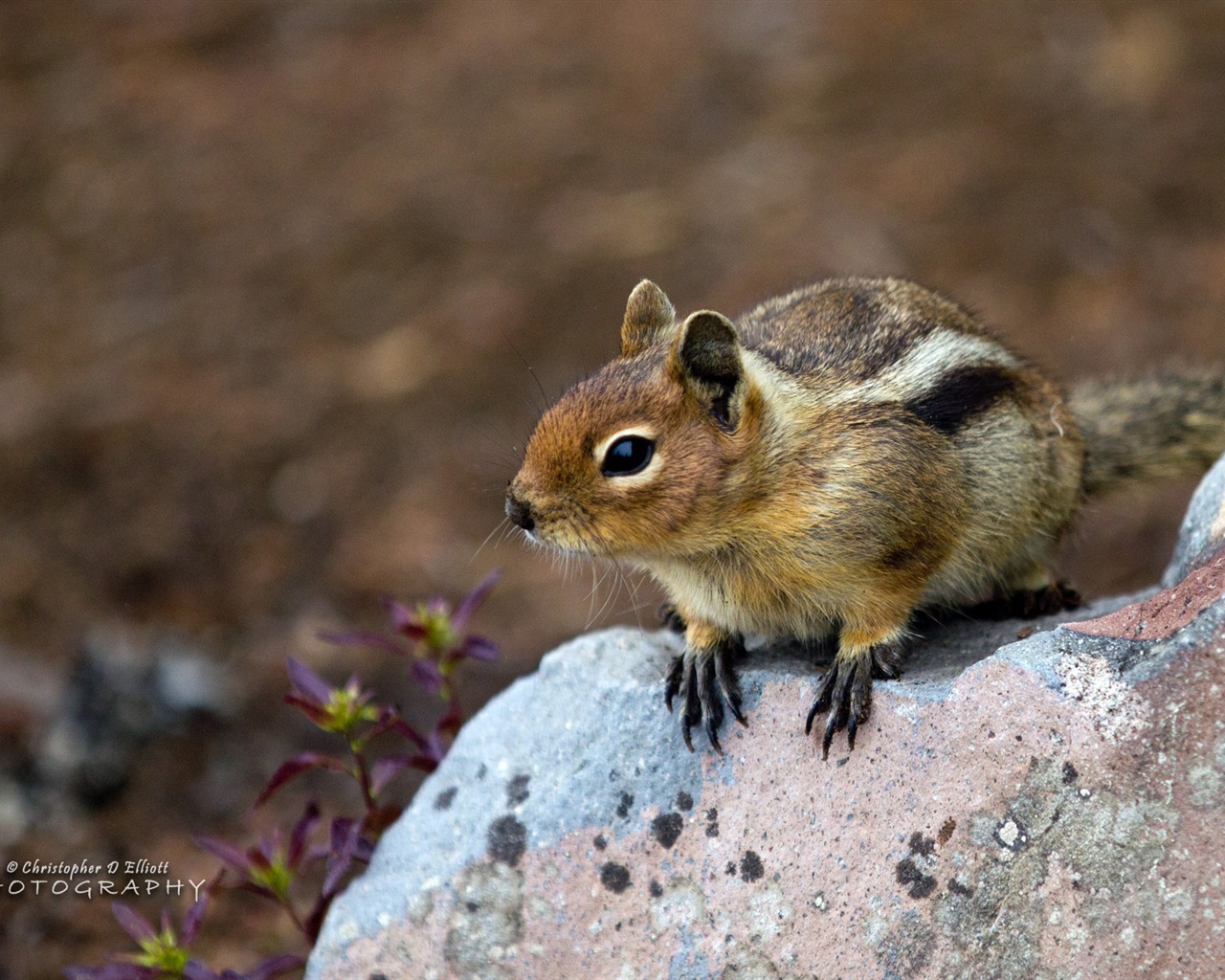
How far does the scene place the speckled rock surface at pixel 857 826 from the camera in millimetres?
2590

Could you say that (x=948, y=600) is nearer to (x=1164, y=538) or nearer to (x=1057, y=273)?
(x=1164, y=538)

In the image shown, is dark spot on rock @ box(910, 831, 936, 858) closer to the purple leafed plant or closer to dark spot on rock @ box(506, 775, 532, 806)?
dark spot on rock @ box(506, 775, 532, 806)

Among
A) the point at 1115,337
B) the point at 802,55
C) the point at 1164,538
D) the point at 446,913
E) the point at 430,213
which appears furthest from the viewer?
the point at 802,55

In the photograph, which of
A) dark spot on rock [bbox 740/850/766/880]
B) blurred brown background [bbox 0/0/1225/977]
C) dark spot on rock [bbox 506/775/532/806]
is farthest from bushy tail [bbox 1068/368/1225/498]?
dark spot on rock [bbox 506/775/532/806]

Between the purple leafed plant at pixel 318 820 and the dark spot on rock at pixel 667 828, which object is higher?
the dark spot on rock at pixel 667 828

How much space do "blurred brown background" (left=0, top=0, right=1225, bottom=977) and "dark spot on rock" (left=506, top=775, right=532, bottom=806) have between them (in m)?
1.75

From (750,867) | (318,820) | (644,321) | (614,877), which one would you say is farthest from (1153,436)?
(318,820)

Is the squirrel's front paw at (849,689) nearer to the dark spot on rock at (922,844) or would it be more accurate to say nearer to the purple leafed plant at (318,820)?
the dark spot on rock at (922,844)

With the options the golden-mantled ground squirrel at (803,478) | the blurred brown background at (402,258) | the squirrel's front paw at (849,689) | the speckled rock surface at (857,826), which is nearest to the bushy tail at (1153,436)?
the golden-mantled ground squirrel at (803,478)

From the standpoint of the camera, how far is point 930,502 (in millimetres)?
3324

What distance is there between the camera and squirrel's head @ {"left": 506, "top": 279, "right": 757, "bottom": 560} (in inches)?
123

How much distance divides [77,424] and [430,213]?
274 centimetres

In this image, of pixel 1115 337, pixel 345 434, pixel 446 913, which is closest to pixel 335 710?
pixel 446 913

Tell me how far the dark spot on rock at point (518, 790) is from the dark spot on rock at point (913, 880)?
98 centimetres
